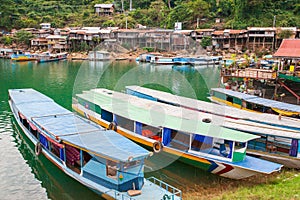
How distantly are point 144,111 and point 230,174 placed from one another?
5.57 metres

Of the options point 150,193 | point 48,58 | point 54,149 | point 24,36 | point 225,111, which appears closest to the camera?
point 150,193

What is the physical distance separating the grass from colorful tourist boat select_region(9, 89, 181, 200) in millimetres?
→ 1159

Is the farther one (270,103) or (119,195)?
(270,103)

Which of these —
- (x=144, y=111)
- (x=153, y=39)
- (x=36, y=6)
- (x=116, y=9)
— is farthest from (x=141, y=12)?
(x=144, y=111)

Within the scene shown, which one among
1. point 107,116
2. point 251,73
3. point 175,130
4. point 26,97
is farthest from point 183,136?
point 26,97

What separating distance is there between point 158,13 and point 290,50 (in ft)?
214

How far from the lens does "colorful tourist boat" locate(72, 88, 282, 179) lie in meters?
11.6

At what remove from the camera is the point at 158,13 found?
8362 cm

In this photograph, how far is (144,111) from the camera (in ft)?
50.4

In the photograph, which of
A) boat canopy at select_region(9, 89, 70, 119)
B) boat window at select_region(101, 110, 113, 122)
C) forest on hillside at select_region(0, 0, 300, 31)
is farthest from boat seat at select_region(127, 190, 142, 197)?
forest on hillside at select_region(0, 0, 300, 31)

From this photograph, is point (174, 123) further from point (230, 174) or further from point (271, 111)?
point (271, 111)

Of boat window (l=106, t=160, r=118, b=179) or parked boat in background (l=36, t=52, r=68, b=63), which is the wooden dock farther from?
parked boat in background (l=36, t=52, r=68, b=63)

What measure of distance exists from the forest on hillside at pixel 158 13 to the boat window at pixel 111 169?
64.5 metres

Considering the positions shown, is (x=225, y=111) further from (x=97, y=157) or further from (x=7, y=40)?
(x=7, y=40)
